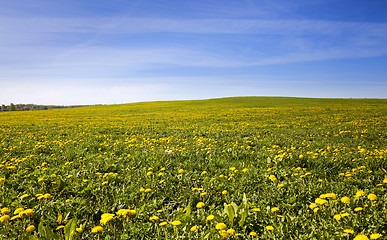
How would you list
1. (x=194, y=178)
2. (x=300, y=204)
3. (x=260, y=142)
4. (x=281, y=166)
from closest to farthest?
1. (x=300, y=204)
2. (x=194, y=178)
3. (x=281, y=166)
4. (x=260, y=142)

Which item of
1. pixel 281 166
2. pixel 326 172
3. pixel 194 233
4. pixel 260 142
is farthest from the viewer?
pixel 260 142

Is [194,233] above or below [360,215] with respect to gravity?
below

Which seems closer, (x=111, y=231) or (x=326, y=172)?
(x=111, y=231)

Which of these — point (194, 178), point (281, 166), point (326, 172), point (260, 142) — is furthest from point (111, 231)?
point (260, 142)

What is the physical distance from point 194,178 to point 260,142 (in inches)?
211

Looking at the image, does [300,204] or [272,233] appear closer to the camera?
[272,233]

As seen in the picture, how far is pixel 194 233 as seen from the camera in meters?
2.89

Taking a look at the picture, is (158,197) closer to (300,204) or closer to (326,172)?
(300,204)

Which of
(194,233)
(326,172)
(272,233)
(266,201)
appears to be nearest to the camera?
(272,233)

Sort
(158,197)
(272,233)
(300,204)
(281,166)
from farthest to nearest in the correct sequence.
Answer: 1. (281,166)
2. (158,197)
3. (300,204)
4. (272,233)

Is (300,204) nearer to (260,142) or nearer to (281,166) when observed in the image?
(281,166)

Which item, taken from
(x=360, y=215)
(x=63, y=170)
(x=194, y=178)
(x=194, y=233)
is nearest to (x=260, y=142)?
(x=194, y=178)

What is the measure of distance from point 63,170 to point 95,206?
231cm

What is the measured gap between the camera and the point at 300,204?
140 inches
